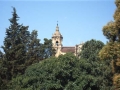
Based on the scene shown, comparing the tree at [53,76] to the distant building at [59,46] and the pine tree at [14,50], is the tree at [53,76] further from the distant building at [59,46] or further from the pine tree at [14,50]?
the distant building at [59,46]

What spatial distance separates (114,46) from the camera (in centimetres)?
1299

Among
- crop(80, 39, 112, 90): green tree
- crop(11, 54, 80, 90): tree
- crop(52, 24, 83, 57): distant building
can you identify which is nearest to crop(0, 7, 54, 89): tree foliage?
crop(11, 54, 80, 90): tree

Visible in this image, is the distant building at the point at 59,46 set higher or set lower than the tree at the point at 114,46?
higher

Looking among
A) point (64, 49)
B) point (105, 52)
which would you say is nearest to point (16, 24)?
point (105, 52)

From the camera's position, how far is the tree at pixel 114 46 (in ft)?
41.7

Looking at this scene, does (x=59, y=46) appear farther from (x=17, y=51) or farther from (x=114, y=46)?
(x=114, y=46)

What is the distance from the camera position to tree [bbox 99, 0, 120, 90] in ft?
41.7

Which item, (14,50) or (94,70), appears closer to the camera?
(94,70)

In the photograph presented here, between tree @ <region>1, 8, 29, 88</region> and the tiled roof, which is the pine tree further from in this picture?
the tiled roof

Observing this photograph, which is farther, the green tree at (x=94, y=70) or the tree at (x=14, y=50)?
the tree at (x=14, y=50)

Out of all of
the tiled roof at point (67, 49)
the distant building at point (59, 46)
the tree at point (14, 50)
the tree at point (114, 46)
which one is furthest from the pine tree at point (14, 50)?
the tiled roof at point (67, 49)

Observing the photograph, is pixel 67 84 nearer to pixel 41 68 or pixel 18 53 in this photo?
pixel 41 68

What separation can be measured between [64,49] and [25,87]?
4037 centimetres

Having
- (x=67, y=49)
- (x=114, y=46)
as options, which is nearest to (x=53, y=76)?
(x=114, y=46)
